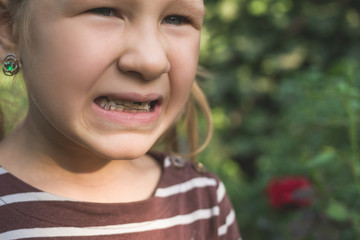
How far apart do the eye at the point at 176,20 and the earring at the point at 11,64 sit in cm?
37

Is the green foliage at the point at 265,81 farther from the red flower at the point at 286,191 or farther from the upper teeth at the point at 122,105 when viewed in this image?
the upper teeth at the point at 122,105

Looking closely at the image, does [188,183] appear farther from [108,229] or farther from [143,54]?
[143,54]

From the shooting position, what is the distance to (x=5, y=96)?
1.47 metres

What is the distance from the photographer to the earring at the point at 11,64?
1.08m

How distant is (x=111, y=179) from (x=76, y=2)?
0.50 m

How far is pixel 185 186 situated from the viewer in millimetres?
1353

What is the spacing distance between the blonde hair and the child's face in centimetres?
4

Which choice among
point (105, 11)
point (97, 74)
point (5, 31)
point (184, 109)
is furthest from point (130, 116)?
point (184, 109)

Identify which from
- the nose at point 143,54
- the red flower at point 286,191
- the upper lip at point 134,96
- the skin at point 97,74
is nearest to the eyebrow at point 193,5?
the skin at point 97,74

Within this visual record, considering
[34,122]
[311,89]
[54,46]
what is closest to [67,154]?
[34,122]

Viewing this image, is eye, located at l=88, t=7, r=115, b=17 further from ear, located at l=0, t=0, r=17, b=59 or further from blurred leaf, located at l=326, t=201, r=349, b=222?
blurred leaf, located at l=326, t=201, r=349, b=222

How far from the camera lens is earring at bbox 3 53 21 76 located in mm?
1080

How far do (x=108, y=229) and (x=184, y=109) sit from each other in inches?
21.3

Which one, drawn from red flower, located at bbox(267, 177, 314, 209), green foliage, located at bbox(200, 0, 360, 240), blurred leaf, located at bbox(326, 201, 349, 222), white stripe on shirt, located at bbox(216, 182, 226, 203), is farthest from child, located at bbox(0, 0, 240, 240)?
green foliage, located at bbox(200, 0, 360, 240)
